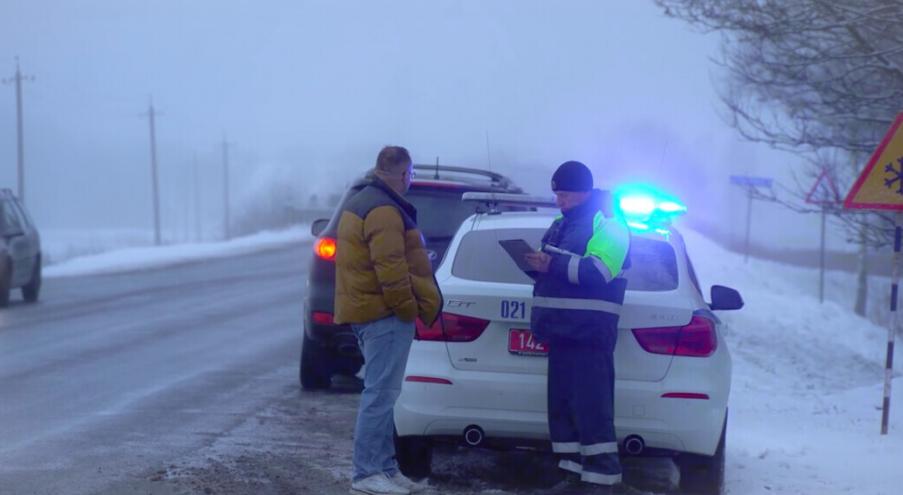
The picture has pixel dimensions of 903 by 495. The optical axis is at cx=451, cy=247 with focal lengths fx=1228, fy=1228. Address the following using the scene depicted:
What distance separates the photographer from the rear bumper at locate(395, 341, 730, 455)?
246 inches

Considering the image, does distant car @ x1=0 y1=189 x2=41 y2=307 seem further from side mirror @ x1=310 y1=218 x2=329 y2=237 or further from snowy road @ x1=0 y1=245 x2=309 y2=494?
side mirror @ x1=310 y1=218 x2=329 y2=237

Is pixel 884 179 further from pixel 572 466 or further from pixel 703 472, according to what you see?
pixel 572 466

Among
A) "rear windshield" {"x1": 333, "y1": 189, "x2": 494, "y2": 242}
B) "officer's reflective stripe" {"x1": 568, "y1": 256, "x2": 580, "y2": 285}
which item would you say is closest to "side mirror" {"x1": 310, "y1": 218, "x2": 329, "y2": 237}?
"rear windshield" {"x1": 333, "y1": 189, "x2": 494, "y2": 242}

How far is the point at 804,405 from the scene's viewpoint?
1068cm

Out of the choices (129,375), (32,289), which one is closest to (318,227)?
(129,375)

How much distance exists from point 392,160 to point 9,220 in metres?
13.6

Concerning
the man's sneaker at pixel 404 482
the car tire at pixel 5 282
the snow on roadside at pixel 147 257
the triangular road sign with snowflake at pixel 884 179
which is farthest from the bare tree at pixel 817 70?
the snow on roadside at pixel 147 257

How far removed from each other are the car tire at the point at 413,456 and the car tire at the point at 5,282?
12.1 metres

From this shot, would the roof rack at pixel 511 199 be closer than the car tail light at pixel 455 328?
No

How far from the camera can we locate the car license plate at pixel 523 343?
6.37 metres

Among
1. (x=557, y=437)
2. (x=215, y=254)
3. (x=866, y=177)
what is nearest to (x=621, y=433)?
(x=557, y=437)

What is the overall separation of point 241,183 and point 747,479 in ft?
359

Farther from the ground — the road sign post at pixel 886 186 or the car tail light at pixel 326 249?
the road sign post at pixel 886 186

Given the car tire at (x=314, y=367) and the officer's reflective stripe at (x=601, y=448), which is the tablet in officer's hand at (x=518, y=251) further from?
the car tire at (x=314, y=367)
